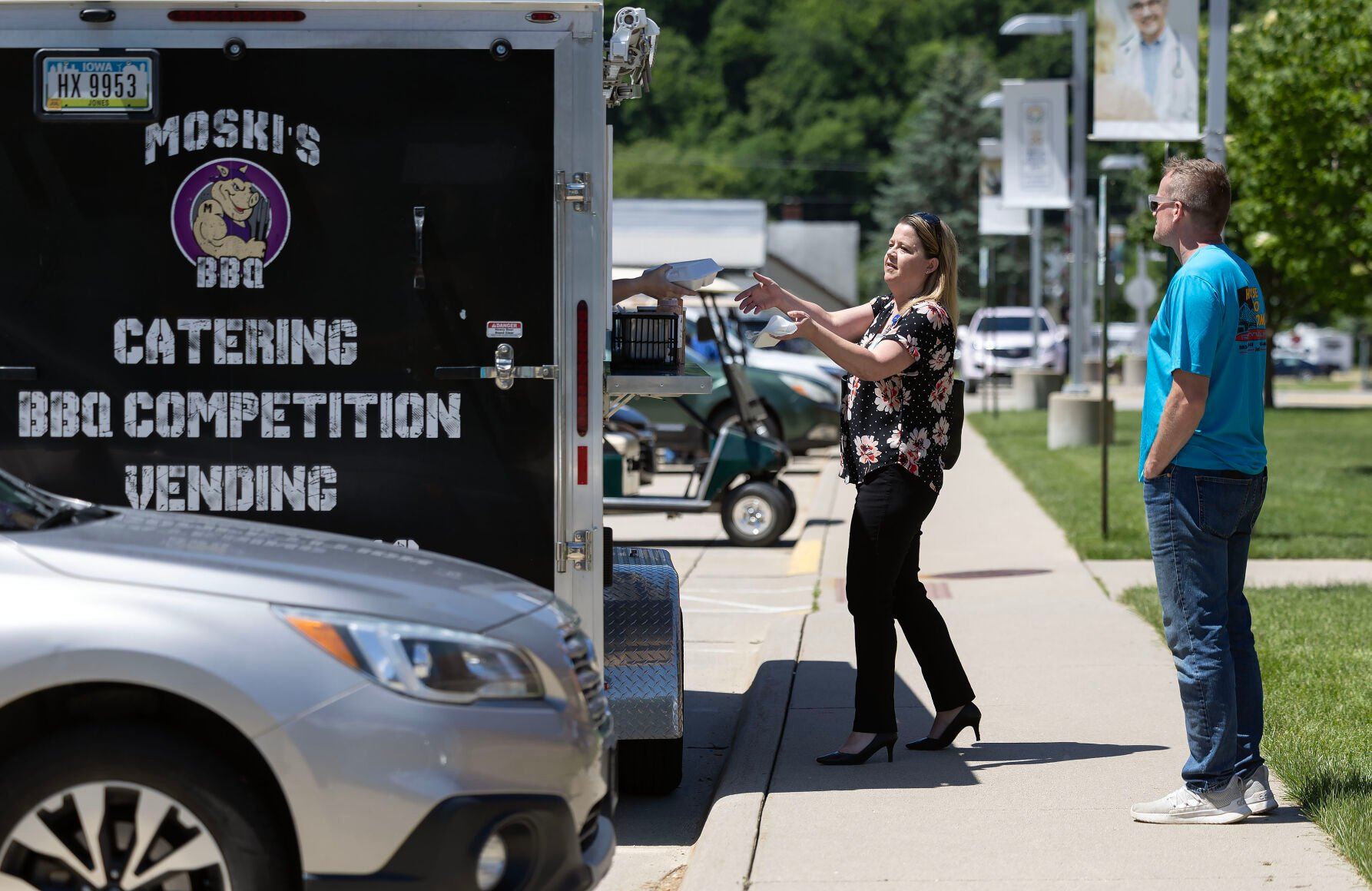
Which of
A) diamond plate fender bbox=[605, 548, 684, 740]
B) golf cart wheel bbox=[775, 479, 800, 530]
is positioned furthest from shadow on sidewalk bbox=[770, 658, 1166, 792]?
golf cart wheel bbox=[775, 479, 800, 530]

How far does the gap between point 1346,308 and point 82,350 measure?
19.5 metres

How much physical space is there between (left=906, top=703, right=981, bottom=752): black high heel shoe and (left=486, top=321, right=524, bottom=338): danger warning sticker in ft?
7.25

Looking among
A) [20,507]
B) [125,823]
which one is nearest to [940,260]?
[20,507]

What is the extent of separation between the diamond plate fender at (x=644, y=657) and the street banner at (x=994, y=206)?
28370 millimetres

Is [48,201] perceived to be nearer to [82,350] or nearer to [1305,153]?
[82,350]

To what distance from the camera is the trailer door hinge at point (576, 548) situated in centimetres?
546

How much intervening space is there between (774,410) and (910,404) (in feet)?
43.6

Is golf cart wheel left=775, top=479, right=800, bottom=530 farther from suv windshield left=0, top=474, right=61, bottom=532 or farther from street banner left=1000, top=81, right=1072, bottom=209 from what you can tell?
street banner left=1000, top=81, right=1072, bottom=209

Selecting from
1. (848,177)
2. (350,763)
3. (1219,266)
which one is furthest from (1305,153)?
(848,177)

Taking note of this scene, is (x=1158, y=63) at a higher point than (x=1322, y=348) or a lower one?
higher

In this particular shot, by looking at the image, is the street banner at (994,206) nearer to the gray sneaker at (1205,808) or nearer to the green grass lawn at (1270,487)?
the green grass lawn at (1270,487)

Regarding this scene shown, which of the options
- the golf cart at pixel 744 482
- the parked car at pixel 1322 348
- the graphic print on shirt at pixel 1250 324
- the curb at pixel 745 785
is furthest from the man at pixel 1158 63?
the parked car at pixel 1322 348

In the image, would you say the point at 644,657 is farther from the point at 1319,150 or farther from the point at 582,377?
the point at 1319,150

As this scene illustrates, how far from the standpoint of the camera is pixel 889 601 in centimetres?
602
